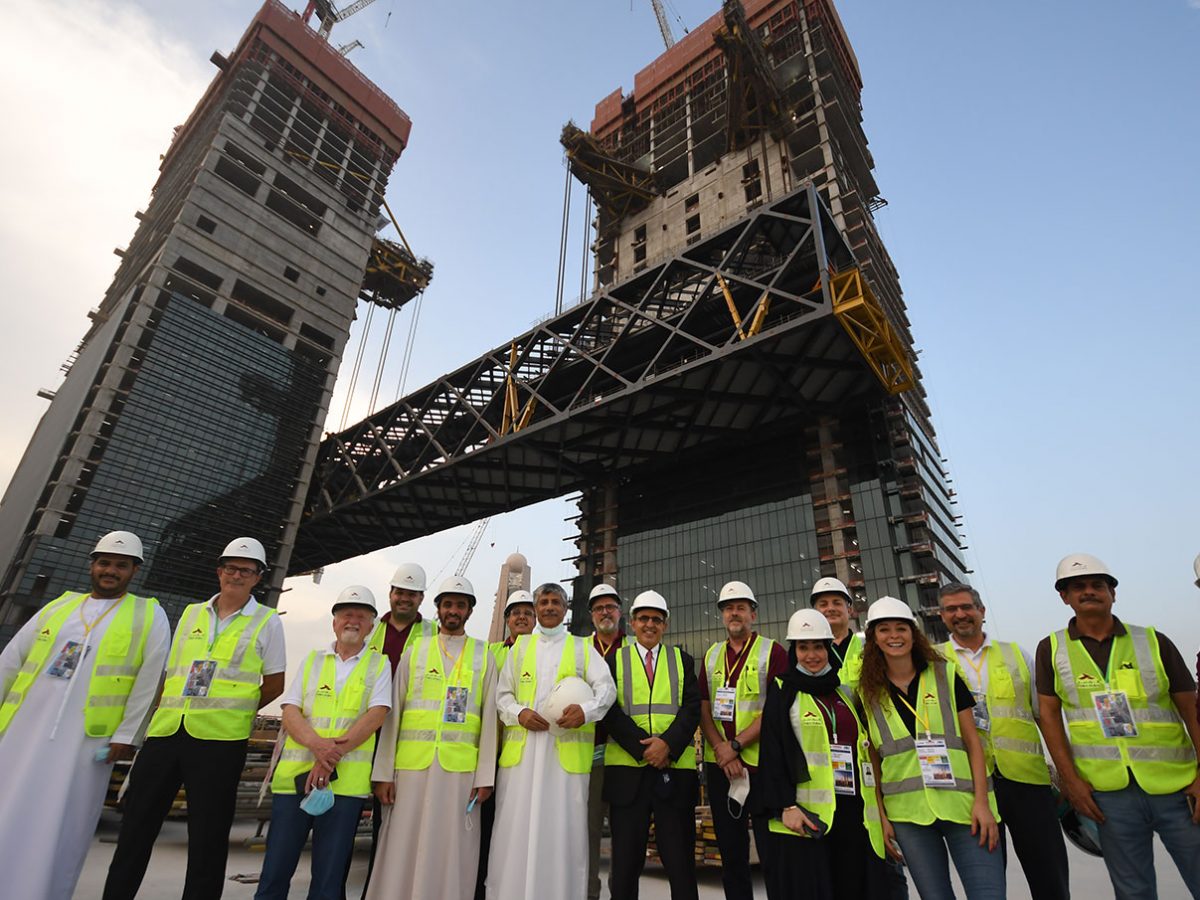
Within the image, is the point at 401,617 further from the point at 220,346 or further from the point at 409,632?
the point at 220,346

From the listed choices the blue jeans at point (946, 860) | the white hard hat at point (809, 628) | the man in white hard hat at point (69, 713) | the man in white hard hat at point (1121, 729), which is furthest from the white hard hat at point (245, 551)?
the man in white hard hat at point (1121, 729)

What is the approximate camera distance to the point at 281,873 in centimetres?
382

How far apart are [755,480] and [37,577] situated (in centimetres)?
3269

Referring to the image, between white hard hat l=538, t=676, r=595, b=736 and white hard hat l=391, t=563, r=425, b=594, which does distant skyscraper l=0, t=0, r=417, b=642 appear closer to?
white hard hat l=391, t=563, r=425, b=594

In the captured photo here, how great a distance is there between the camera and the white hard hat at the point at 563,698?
4223 millimetres

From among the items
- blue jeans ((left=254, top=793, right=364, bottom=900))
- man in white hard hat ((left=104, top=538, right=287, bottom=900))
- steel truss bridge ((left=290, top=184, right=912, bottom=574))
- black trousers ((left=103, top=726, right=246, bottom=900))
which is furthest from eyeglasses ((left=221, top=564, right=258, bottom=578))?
steel truss bridge ((left=290, top=184, right=912, bottom=574))

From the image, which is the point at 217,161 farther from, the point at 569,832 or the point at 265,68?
the point at 569,832

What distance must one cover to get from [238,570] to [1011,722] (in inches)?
213

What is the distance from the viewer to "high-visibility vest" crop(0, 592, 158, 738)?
405cm

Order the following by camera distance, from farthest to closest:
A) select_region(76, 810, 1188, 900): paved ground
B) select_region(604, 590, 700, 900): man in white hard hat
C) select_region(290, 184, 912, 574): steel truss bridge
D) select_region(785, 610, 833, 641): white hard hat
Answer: select_region(290, 184, 912, 574): steel truss bridge < select_region(76, 810, 1188, 900): paved ground < select_region(604, 590, 700, 900): man in white hard hat < select_region(785, 610, 833, 641): white hard hat

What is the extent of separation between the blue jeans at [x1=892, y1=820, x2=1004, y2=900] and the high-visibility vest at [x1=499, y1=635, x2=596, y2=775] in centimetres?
197

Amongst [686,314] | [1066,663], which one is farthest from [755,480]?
[1066,663]

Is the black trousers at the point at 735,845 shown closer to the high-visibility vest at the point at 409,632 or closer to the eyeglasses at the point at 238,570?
the high-visibility vest at the point at 409,632

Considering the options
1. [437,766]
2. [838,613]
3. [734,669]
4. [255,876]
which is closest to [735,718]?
[734,669]
